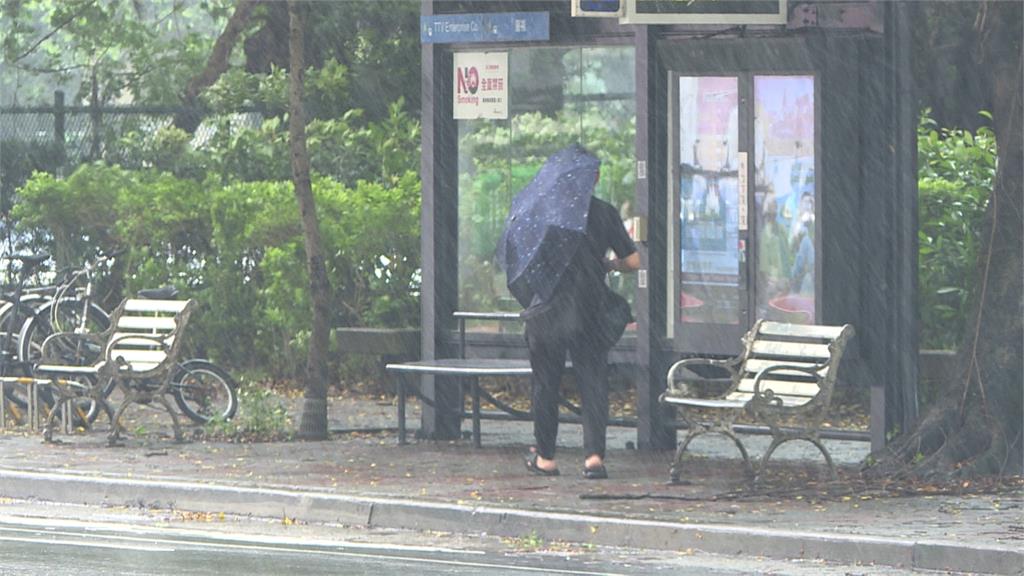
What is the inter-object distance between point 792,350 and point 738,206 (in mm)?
1429

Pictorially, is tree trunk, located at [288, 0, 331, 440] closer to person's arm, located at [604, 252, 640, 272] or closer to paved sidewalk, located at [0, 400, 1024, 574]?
paved sidewalk, located at [0, 400, 1024, 574]

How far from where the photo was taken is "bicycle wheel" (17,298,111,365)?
50.9 ft

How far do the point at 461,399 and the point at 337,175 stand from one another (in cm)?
571

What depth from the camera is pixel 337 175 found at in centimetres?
1967

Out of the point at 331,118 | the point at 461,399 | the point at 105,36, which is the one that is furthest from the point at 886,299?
the point at 105,36

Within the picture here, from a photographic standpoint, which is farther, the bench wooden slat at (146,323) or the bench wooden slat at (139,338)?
the bench wooden slat at (146,323)

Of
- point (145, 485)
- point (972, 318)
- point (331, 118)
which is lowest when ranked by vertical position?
point (145, 485)

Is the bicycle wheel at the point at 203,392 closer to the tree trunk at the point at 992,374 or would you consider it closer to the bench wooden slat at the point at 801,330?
the bench wooden slat at the point at 801,330

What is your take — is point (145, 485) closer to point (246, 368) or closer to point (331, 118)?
point (246, 368)

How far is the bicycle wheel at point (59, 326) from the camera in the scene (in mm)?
A: 15500

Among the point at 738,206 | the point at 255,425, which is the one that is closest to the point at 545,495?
the point at 738,206

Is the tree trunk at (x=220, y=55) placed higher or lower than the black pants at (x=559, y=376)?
higher

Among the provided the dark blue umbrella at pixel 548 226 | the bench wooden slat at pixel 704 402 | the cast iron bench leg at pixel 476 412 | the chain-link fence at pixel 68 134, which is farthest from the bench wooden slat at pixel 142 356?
the chain-link fence at pixel 68 134

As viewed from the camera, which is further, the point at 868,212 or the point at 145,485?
the point at 868,212
